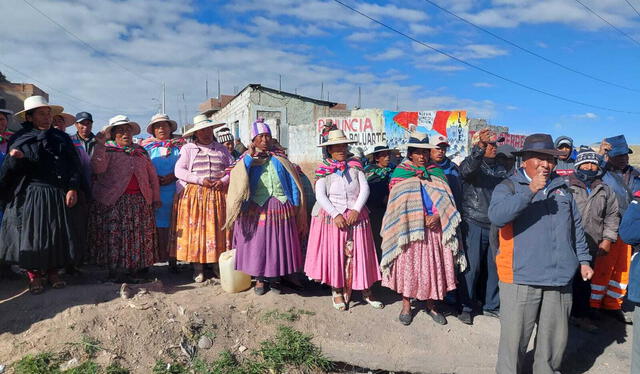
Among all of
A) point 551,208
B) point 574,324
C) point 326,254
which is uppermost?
point 551,208

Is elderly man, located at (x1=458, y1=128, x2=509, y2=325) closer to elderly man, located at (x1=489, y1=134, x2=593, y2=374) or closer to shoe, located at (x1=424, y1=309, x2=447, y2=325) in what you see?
shoe, located at (x1=424, y1=309, x2=447, y2=325)

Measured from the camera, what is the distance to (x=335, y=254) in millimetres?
4266

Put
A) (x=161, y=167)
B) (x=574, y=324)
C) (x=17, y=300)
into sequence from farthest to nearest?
(x=161, y=167) < (x=574, y=324) < (x=17, y=300)

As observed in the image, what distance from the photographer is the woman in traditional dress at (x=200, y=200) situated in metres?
4.69

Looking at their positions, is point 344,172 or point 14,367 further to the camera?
point 344,172

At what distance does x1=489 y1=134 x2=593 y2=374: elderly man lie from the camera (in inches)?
122

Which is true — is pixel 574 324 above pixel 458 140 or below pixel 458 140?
below

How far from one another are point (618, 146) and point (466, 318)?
2.79 m

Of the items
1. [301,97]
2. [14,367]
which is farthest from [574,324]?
[301,97]

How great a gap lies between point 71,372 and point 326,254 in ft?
7.90

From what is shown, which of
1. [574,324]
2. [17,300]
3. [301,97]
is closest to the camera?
[17,300]

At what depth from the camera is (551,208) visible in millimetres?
3143

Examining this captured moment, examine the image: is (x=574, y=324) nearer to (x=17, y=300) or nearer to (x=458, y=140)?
(x=17, y=300)

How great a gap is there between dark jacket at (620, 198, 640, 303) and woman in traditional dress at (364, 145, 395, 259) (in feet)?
7.56
